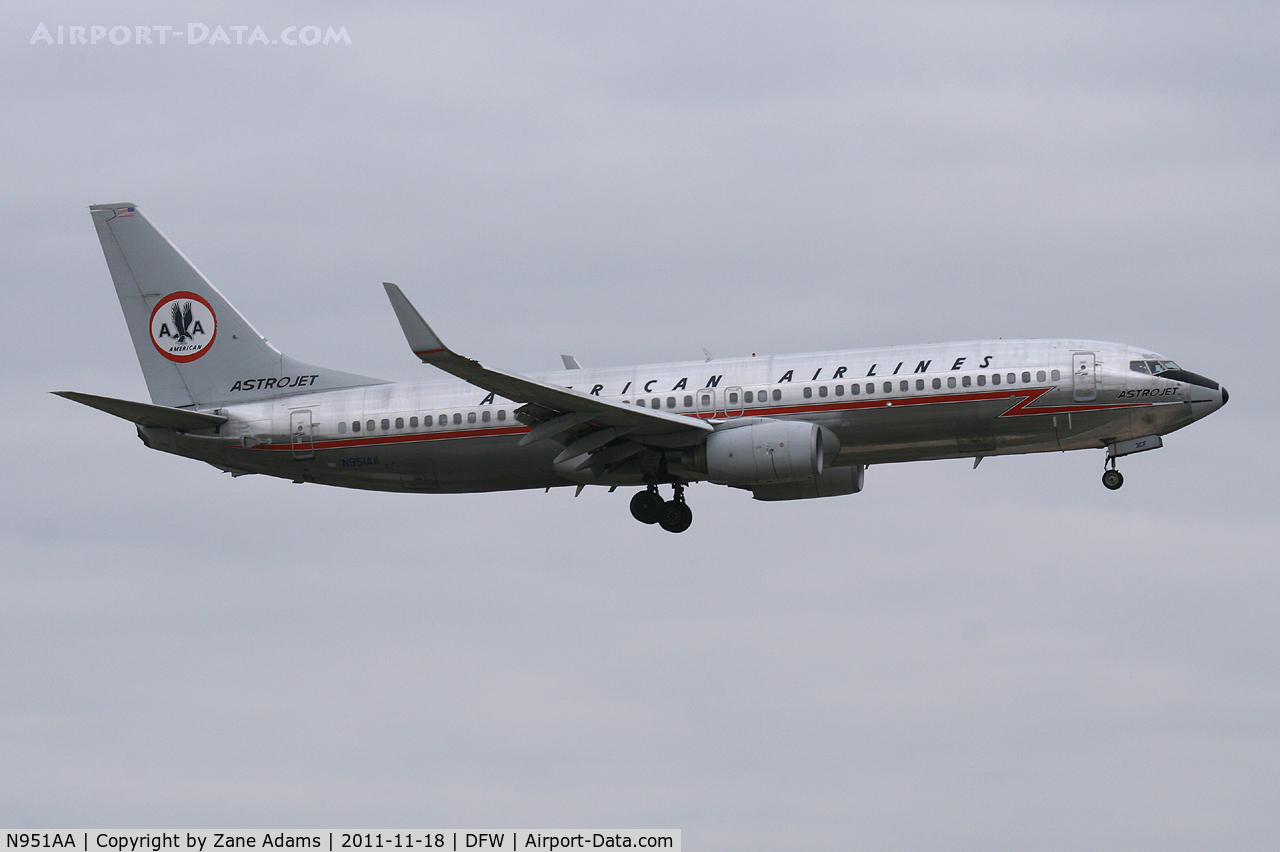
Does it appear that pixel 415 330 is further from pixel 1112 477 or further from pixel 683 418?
pixel 1112 477

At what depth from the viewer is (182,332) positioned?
53344mm

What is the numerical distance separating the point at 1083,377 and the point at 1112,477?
2907mm

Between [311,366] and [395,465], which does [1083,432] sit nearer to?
[395,465]

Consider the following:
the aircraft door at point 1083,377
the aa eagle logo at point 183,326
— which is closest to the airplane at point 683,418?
the aircraft door at point 1083,377

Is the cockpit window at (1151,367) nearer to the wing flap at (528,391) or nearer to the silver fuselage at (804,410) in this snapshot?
the silver fuselage at (804,410)

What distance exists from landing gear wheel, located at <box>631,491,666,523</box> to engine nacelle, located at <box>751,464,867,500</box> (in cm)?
335

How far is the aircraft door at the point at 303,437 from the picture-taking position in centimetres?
4966

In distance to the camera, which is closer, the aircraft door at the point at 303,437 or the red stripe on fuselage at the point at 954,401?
the red stripe on fuselage at the point at 954,401

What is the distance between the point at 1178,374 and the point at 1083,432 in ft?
9.69

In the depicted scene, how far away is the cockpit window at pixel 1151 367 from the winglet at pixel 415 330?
18010mm

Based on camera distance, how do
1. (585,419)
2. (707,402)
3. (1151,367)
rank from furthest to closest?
(707,402)
(1151,367)
(585,419)

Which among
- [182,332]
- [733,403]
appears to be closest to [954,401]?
[733,403]

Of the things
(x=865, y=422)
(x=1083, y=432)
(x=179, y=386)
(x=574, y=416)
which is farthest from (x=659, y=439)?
(x=179, y=386)

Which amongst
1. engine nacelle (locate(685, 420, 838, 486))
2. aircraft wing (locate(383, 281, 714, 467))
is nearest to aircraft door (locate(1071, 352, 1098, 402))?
engine nacelle (locate(685, 420, 838, 486))
